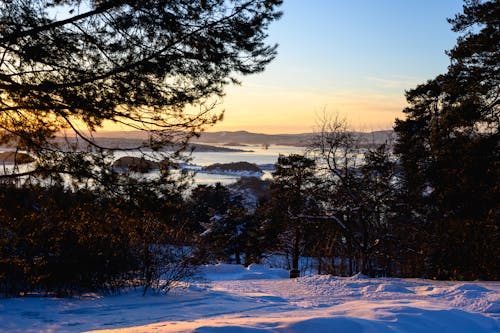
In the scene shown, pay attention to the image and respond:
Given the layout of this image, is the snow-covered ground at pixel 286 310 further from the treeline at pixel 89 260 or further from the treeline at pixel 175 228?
the treeline at pixel 175 228

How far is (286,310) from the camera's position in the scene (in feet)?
22.9

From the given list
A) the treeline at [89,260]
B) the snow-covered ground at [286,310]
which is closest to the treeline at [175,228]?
the treeline at [89,260]

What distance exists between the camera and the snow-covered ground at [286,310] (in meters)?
4.72

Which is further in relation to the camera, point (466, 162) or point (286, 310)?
point (466, 162)

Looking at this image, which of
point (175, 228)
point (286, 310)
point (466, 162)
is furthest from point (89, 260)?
point (466, 162)

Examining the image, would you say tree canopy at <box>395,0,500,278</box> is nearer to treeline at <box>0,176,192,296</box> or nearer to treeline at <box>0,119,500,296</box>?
treeline at <box>0,119,500,296</box>

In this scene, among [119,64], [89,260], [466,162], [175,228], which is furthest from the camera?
[466,162]

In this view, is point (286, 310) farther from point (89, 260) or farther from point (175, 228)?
point (89, 260)

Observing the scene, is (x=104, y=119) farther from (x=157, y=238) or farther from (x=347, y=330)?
(x=157, y=238)

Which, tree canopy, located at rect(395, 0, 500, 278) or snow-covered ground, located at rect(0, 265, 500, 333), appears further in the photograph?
tree canopy, located at rect(395, 0, 500, 278)

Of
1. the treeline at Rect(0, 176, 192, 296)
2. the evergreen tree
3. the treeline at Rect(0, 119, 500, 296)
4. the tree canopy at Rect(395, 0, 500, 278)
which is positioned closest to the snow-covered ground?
the treeline at Rect(0, 176, 192, 296)

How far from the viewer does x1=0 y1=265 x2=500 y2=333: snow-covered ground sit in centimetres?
472

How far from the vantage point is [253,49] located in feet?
19.0

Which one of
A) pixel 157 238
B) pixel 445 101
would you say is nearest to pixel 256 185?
pixel 445 101
